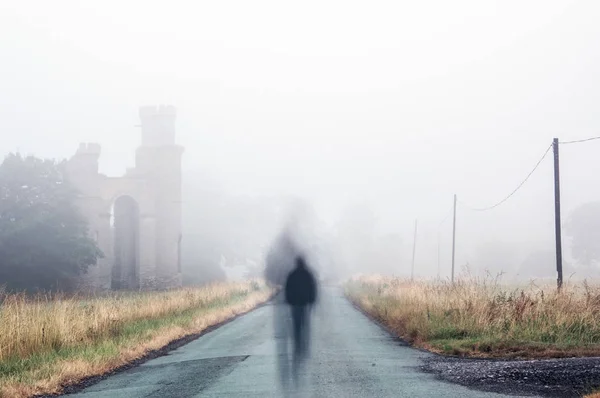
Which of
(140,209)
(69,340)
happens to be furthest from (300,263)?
(69,340)

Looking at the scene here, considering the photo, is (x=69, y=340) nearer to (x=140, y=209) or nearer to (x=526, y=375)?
(x=526, y=375)

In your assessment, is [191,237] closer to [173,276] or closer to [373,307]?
[173,276]

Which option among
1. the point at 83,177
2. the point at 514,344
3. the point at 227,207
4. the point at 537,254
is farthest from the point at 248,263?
the point at 514,344

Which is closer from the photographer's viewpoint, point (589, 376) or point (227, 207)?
point (589, 376)

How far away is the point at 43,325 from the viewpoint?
13648 mm

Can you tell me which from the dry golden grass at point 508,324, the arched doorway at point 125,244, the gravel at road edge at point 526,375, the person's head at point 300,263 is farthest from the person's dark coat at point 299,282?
the gravel at road edge at point 526,375

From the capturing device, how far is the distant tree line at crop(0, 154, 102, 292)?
44.4 metres

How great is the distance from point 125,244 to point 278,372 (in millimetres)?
57603

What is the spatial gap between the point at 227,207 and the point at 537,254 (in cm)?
4954

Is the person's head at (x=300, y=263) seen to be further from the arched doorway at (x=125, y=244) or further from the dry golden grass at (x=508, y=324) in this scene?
the dry golden grass at (x=508, y=324)

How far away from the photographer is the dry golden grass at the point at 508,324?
13.1m

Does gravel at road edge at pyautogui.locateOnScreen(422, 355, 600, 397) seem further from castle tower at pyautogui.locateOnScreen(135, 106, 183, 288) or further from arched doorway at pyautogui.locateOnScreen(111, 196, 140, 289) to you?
arched doorway at pyautogui.locateOnScreen(111, 196, 140, 289)

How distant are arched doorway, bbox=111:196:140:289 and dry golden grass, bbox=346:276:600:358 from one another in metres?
48.8

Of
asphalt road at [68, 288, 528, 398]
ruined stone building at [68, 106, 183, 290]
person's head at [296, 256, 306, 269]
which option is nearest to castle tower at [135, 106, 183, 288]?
ruined stone building at [68, 106, 183, 290]
